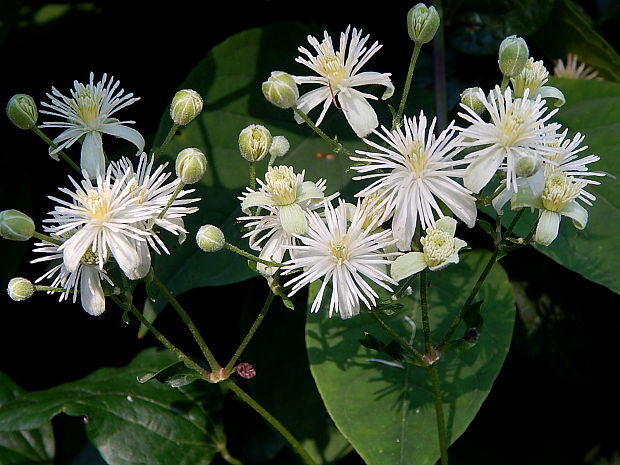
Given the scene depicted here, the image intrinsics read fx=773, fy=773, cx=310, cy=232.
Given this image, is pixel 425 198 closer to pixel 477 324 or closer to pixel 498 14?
pixel 477 324

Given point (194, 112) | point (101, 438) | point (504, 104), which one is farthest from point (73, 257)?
point (504, 104)

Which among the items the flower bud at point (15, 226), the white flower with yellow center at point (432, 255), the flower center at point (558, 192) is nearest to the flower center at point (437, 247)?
the white flower with yellow center at point (432, 255)

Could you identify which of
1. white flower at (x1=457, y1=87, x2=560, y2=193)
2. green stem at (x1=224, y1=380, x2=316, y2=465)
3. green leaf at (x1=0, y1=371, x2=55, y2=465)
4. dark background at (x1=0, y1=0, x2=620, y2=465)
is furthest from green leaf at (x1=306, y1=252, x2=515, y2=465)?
green leaf at (x1=0, y1=371, x2=55, y2=465)

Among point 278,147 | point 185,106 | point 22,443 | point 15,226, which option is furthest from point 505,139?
point 22,443

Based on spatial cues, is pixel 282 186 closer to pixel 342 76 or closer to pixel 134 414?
pixel 342 76

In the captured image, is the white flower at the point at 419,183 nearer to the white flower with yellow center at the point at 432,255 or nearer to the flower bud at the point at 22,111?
the white flower with yellow center at the point at 432,255

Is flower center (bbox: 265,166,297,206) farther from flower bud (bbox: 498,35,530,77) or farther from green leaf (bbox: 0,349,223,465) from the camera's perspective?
green leaf (bbox: 0,349,223,465)
